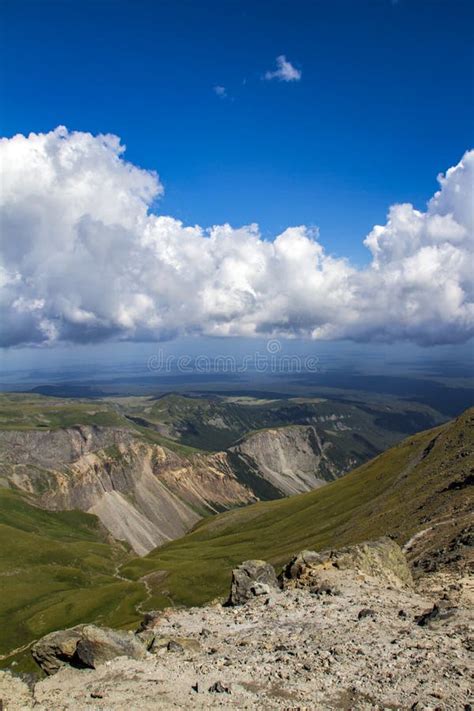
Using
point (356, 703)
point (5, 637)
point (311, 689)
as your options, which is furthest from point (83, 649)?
point (5, 637)

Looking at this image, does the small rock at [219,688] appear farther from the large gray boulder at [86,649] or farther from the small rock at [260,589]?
the small rock at [260,589]

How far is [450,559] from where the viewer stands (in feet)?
140

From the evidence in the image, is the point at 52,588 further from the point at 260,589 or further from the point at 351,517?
the point at 260,589

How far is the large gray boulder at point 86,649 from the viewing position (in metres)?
24.4

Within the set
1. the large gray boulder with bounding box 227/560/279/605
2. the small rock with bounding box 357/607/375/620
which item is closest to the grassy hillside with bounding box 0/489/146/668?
the large gray boulder with bounding box 227/560/279/605

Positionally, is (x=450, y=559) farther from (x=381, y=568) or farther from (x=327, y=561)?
(x=327, y=561)

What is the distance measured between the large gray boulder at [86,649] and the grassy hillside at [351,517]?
41.7m

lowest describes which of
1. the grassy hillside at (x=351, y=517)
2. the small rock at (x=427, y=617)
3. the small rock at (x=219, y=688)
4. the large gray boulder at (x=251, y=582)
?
the grassy hillside at (x=351, y=517)

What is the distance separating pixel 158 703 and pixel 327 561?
70.9 ft

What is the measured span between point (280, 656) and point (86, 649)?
963 cm

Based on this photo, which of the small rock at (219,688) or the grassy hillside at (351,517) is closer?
the small rock at (219,688)

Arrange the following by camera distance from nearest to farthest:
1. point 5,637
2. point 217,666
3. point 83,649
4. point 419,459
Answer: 1. point 217,666
2. point 83,649
3. point 5,637
4. point 419,459

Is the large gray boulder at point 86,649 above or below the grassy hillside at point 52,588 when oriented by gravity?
above

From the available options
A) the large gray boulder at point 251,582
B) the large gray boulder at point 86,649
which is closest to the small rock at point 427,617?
the large gray boulder at point 251,582
